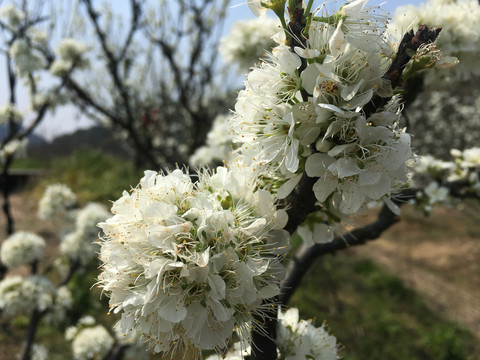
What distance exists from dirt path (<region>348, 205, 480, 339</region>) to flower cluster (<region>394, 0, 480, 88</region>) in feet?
15.8

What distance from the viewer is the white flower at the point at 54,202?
14.9ft

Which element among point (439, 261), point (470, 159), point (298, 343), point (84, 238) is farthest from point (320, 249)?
point (439, 261)

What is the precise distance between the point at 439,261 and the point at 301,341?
7.79 metres

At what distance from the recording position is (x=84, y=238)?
3930mm

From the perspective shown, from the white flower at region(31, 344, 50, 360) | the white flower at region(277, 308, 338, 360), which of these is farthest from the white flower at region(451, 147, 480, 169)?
the white flower at region(31, 344, 50, 360)

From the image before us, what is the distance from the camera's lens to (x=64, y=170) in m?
11.8

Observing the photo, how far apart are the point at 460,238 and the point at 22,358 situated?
9.38 meters

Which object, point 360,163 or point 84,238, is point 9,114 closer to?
point 84,238

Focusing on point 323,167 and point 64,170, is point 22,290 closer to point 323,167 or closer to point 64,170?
point 323,167

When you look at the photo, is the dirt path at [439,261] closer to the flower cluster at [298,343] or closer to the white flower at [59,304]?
the flower cluster at [298,343]

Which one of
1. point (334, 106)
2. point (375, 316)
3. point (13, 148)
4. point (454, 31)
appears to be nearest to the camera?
point (334, 106)

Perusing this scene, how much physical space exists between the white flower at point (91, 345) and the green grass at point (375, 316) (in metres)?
2.18

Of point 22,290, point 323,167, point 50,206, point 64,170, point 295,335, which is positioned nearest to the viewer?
point 323,167

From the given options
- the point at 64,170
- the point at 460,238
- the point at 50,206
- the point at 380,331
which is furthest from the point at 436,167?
the point at 64,170
